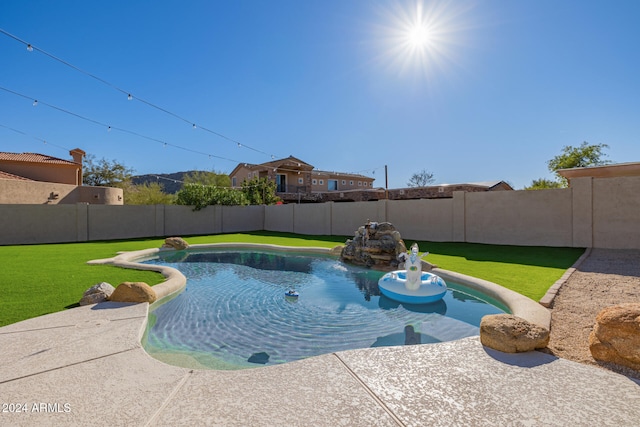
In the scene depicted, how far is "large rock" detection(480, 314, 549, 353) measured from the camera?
3058 millimetres

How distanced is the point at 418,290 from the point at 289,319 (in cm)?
245

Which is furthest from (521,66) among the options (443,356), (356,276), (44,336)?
(44,336)

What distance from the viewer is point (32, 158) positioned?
2217cm

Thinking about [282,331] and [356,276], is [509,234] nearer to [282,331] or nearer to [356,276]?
[356,276]

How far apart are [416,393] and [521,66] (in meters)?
11.7

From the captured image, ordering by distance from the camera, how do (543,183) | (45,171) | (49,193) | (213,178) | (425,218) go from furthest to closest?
(213,178) < (543,183) < (45,171) < (49,193) < (425,218)

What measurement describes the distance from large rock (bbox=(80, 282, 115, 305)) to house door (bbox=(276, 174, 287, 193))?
83.0 ft

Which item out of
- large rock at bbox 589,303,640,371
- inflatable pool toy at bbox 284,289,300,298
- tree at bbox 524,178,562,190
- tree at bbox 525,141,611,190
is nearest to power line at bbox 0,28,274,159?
inflatable pool toy at bbox 284,289,300,298

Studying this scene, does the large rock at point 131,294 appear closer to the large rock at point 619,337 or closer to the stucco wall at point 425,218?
the large rock at point 619,337

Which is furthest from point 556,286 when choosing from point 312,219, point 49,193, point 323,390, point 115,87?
point 49,193

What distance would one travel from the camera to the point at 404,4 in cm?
855

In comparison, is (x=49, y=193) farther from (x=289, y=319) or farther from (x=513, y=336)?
(x=513, y=336)

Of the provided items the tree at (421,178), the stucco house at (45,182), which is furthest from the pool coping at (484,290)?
the tree at (421,178)

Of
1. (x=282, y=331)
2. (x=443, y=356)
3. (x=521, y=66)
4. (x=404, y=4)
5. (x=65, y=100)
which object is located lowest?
(x=282, y=331)
